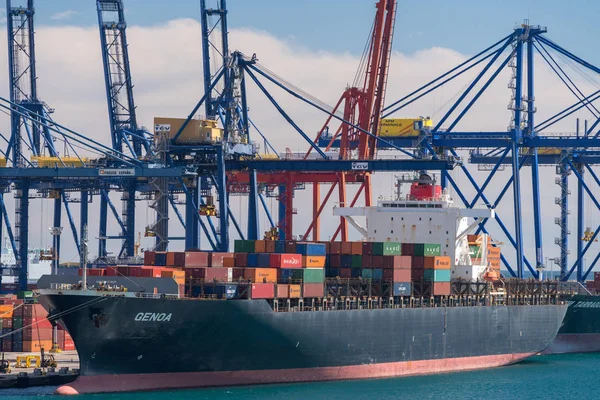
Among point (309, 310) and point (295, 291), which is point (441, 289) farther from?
point (295, 291)

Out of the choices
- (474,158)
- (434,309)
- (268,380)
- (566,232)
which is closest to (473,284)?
(434,309)

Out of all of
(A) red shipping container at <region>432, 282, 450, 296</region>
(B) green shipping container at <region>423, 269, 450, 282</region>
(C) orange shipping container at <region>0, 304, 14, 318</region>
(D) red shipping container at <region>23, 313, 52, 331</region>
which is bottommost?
(D) red shipping container at <region>23, 313, 52, 331</region>

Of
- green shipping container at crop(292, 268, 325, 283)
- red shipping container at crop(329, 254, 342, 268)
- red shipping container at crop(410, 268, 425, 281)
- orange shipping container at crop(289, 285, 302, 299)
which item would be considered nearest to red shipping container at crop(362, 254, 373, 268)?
red shipping container at crop(329, 254, 342, 268)

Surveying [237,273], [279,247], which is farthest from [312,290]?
[237,273]

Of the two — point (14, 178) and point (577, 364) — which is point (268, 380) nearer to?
point (577, 364)

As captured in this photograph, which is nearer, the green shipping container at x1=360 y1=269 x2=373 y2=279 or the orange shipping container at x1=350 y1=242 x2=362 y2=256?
the green shipping container at x1=360 y1=269 x2=373 y2=279

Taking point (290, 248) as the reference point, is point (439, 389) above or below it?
below

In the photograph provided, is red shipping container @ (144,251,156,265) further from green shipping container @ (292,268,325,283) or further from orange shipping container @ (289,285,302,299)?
orange shipping container @ (289,285,302,299)
